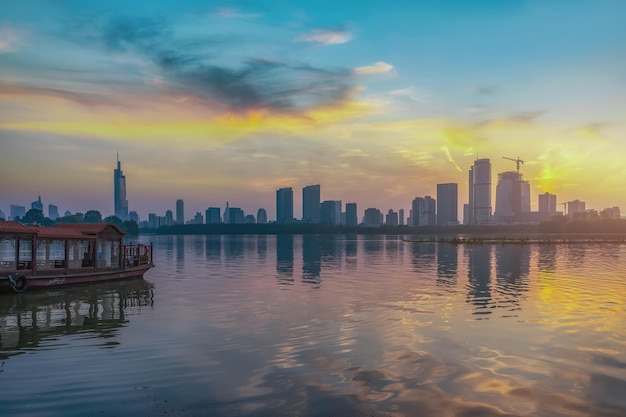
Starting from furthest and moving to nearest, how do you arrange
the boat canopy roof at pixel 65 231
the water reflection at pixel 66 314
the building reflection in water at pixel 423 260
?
the building reflection in water at pixel 423 260
the boat canopy roof at pixel 65 231
the water reflection at pixel 66 314

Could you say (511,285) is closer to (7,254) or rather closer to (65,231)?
(65,231)

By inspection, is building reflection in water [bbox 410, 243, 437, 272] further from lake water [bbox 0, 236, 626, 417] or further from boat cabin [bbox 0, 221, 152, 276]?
boat cabin [bbox 0, 221, 152, 276]

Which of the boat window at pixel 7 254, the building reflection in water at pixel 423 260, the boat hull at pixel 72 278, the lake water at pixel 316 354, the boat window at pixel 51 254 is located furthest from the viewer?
the building reflection in water at pixel 423 260

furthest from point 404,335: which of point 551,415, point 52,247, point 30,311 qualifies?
point 52,247

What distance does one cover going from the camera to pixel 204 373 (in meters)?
18.9

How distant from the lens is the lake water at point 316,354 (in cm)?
1575

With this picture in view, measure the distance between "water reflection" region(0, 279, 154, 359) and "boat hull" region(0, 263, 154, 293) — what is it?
0.78m

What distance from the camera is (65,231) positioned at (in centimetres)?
5159

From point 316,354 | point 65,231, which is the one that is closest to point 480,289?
point 316,354

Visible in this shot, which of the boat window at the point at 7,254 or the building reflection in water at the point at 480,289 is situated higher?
the boat window at the point at 7,254

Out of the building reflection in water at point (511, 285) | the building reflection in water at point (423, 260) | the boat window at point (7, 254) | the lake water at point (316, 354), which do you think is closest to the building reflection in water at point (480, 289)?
the lake water at point (316, 354)

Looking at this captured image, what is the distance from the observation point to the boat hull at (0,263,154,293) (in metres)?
43.6

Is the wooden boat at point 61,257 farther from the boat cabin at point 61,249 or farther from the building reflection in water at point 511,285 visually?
the building reflection in water at point 511,285

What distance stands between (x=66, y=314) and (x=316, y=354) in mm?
22539
